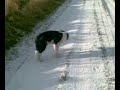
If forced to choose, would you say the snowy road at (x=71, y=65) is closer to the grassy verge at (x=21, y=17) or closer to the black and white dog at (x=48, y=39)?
the black and white dog at (x=48, y=39)

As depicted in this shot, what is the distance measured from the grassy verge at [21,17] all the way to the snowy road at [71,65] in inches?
16.9

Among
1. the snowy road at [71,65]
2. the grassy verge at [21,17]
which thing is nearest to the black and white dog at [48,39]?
the snowy road at [71,65]

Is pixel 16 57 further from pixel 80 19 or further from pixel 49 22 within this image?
pixel 80 19

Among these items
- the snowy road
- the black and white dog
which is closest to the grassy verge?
the snowy road

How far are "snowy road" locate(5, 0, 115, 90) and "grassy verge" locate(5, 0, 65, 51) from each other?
429 mm

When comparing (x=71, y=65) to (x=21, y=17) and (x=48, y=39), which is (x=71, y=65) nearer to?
(x=48, y=39)

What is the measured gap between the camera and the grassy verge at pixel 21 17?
12.6 metres

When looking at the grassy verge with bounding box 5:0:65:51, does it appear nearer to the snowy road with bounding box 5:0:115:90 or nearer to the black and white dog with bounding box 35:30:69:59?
the snowy road with bounding box 5:0:115:90

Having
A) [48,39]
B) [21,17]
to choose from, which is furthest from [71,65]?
[21,17]

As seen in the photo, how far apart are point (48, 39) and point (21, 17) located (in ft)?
21.6

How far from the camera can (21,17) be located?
634 inches

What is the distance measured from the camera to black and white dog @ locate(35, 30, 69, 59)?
959cm
